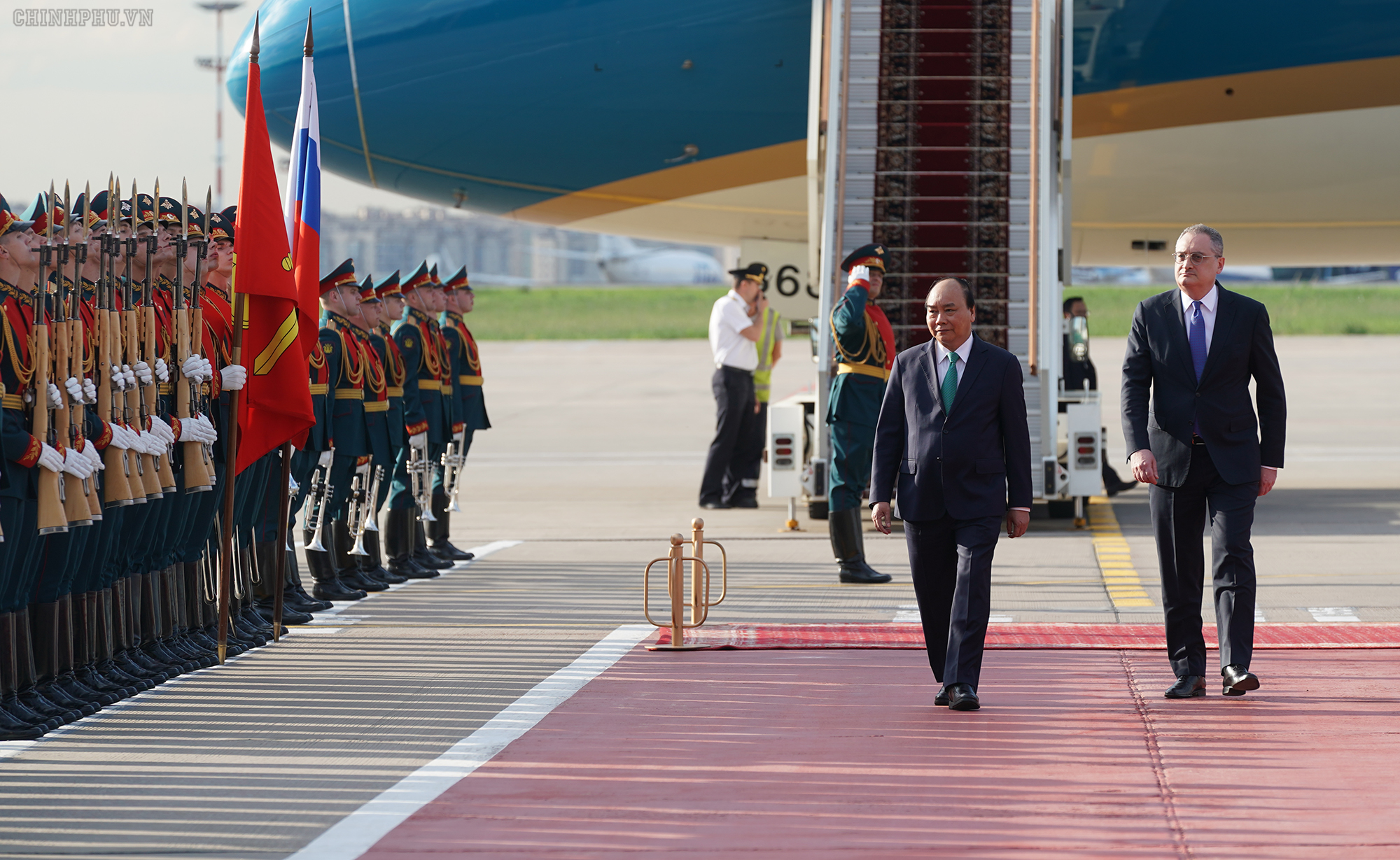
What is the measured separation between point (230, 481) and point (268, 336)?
0.75 m

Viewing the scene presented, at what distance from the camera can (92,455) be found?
570 cm

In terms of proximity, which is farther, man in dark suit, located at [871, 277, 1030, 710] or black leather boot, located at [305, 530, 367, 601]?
black leather boot, located at [305, 530, 367, 601]

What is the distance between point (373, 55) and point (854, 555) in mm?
5997

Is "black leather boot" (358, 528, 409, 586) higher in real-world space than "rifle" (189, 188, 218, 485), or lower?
lower

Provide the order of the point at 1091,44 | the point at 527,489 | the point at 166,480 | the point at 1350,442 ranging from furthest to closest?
the point at 1350,442 → the point at 527,489 → the point at 1091,44 → the point at 166,480

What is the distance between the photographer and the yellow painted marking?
8.16 m

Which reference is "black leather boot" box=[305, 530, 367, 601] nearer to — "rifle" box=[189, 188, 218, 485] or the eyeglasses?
"rifle" box=[189, 188, 218, 485]

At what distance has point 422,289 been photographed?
9.57m

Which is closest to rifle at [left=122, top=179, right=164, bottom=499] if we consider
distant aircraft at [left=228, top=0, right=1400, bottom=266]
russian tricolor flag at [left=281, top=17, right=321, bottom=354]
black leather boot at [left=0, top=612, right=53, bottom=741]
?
black leather boot at [left=0, top=612, right=53, bottom=741]

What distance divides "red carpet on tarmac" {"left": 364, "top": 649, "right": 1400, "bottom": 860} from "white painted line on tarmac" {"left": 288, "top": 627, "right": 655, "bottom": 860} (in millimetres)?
59

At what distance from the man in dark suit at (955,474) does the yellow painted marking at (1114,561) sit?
7.47ft

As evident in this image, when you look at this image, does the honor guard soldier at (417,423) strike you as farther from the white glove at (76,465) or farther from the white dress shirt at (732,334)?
the white glove at (76,465)

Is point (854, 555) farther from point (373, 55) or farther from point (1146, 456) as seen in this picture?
point (373, 55)

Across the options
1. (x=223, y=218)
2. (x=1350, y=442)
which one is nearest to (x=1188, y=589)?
(x=223, y=218)
